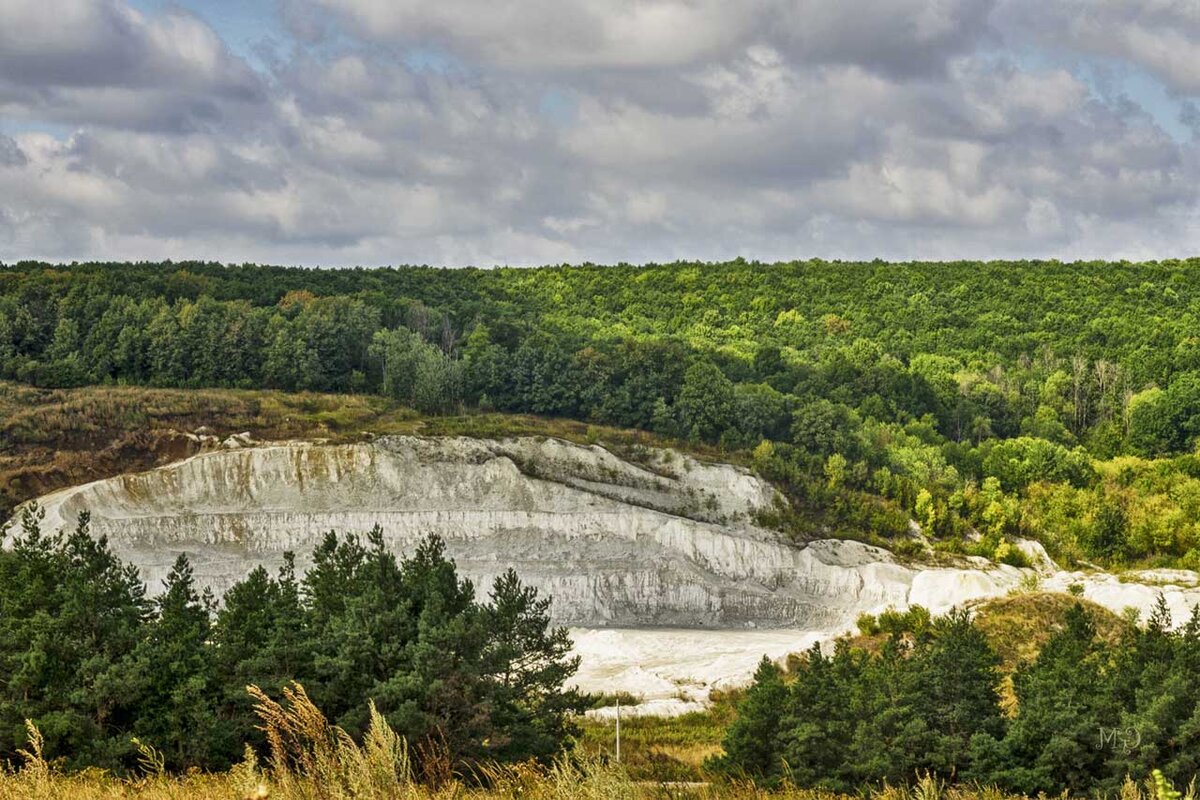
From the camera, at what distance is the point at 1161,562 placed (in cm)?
6881

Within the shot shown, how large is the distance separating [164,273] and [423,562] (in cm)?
7932

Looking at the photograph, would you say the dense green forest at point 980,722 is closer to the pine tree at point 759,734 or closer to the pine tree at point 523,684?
the pine tree at point 759,734

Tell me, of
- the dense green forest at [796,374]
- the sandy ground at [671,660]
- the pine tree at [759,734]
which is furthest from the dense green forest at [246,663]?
the dense green forest at [796,374]

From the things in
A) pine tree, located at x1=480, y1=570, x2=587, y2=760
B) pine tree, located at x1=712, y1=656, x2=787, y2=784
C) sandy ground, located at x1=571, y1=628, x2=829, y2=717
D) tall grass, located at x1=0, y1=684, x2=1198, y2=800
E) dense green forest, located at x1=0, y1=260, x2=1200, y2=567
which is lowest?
sandy ground, located at x1=571, y1=628, x2=829, y2=717

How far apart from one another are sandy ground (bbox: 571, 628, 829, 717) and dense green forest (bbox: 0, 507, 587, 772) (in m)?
17.2

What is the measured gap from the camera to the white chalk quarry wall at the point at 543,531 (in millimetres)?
62500

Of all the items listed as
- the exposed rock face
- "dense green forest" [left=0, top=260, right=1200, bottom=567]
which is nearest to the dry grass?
the exposed rock face

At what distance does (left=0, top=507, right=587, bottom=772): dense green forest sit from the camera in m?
21.3

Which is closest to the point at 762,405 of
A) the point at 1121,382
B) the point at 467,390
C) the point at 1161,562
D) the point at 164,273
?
the point at 467,390

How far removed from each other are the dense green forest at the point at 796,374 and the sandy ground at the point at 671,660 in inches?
550

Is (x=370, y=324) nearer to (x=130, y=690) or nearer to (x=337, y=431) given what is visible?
(x=337, y=431)

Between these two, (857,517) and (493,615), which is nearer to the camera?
(493,615)

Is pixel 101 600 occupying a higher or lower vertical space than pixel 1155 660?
higher

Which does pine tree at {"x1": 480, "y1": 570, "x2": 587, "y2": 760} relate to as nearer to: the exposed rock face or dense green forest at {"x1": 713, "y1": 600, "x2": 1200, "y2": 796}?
dense green forest at {"x1": 713, "y1": 600, "x2": 1200, "y2": 796}
